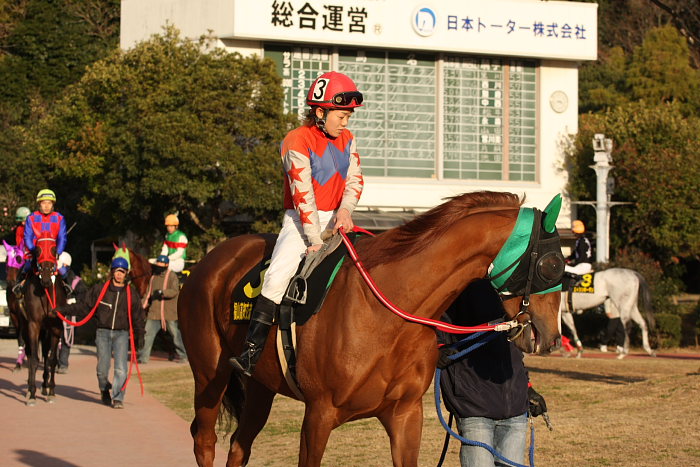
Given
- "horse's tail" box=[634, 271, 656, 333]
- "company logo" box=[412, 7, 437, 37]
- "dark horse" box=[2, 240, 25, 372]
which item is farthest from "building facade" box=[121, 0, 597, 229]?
"dark horse" box=[2, 240, 25, 372]

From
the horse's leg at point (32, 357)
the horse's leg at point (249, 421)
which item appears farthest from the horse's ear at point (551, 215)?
the horse's leg at point (32, 357)

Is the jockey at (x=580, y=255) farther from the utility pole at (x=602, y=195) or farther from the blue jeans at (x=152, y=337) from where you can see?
the blue jeans at (x=152, y=337)

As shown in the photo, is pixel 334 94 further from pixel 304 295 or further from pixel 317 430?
pixel 317 430

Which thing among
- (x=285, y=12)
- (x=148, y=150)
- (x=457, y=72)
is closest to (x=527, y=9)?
(x=457, y=72)

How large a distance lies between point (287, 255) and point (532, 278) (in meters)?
1.64

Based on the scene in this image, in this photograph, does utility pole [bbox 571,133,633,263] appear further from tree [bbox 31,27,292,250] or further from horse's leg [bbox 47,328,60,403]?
horse's leg [bbox 47,328,60,403]

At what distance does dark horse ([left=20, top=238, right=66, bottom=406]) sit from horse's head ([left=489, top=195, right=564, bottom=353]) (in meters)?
9.20

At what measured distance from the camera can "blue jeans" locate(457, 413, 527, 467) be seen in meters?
5.89

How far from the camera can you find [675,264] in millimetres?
32719

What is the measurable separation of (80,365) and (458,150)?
51.1 feet

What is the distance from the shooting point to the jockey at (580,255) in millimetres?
19859

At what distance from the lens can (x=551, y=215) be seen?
17.8 feet

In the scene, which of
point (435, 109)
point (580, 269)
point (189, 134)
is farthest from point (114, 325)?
point (435, 109)

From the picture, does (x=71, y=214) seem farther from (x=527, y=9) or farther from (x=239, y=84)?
(x=527, y=9)
